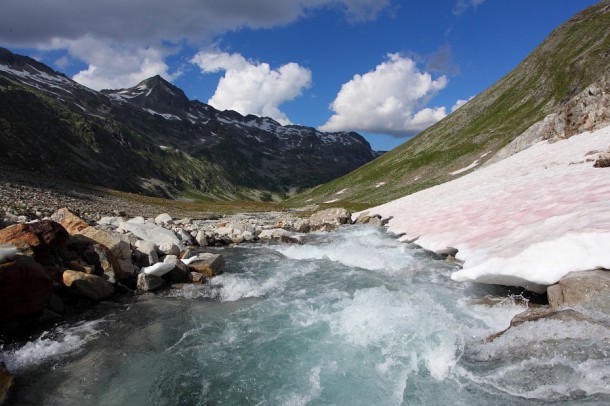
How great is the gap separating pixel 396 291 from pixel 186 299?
983 cm

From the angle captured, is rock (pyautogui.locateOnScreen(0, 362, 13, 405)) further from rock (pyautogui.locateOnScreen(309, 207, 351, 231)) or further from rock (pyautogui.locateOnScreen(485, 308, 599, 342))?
rock (pyautogui.locateOnScreen(309, 207, 351, 231))

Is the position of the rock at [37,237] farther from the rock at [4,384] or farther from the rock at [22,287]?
the rock at [4,384]

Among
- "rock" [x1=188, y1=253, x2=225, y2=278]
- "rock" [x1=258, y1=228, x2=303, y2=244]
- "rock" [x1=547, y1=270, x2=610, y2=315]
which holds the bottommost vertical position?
"rock" [x1=188, y1=253, x2=225, y2=278]

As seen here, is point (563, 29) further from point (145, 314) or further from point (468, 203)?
point (145, 314)

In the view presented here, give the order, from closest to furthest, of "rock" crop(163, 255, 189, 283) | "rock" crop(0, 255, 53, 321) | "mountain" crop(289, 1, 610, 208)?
"rock" crop(0, 255, 53, 321) < "rock" crop(163, 255, 189, 283) < "mountain" crop(289, 1, 610, 208)

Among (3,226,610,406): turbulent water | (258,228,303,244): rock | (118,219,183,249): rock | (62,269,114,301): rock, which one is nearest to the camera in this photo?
(3,226,610,406): turbulent water

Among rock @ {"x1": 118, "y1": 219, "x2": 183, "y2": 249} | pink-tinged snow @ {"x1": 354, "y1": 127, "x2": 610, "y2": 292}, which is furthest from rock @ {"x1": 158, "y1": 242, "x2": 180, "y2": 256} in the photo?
pink-tinged snow @ {"x1": 354, "y1": 127, "x2": 610, "y2": 292}

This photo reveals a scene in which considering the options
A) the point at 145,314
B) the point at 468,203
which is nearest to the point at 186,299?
the point at 145,314

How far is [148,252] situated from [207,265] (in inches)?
136

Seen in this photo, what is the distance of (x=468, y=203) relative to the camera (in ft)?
95.7

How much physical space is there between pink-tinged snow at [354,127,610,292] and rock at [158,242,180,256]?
16095 millimetres

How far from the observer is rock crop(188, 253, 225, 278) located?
70.4ft

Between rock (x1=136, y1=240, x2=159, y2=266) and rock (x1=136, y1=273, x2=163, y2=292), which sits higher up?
rock (x1=136, y1=240, x2=159, y2=266)

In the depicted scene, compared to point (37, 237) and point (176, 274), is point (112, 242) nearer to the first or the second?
point (176, 274)
